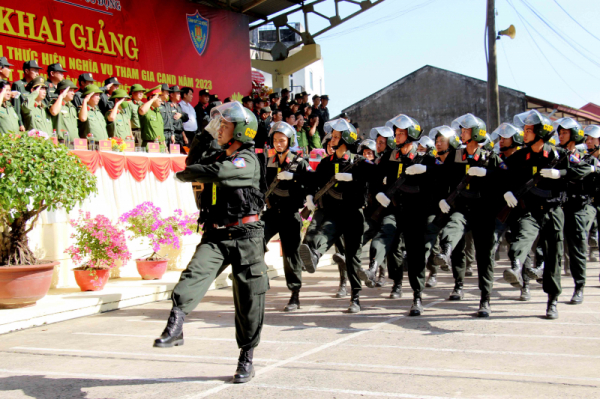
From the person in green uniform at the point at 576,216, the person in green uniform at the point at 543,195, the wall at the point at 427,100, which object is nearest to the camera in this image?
the person in green uniform at the point at 543,195

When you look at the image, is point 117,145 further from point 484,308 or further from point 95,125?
point 484,308

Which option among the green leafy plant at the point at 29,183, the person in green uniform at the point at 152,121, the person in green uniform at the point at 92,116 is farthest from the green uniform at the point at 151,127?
the green leafy plant at the point at 29,183

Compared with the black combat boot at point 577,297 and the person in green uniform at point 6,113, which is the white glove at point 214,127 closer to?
the black combat boot at point 577,297

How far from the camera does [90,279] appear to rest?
8.70 meters

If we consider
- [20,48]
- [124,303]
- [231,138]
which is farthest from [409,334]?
[20,48]

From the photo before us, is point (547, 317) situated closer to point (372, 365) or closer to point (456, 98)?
point (372, 365)

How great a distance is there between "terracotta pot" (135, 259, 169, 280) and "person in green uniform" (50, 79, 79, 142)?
2.56 metres

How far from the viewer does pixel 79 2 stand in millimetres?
15938

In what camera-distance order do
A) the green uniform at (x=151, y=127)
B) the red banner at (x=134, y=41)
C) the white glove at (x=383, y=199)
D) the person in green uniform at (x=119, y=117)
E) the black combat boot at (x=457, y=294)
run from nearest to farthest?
the white glove at (x=383, y=199)
the black combat boot at (x=457, y=294)
the person in green uniform at (x=119, y=117)
the green uniform at (x=151, y=127)
the red banner at (x=134, y=41)

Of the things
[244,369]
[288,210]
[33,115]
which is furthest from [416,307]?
[33,115]

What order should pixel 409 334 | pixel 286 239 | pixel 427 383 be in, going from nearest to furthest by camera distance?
pixel 427 383
pixel 409 334
pixel 286 239

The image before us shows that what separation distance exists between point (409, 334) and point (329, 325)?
37.2 inches

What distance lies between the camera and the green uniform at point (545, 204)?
23.0ft

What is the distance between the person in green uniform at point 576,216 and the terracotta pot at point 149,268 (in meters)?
5.91
